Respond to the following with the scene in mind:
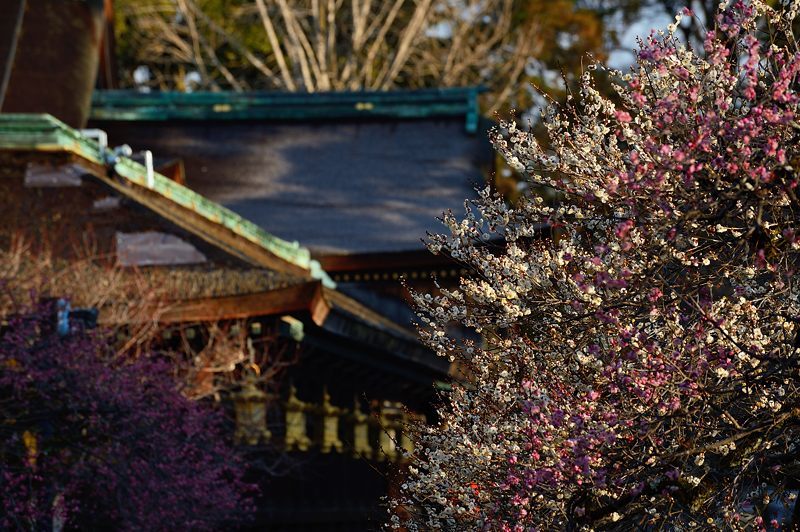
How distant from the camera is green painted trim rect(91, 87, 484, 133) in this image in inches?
989

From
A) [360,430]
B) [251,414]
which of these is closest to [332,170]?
[360,430]

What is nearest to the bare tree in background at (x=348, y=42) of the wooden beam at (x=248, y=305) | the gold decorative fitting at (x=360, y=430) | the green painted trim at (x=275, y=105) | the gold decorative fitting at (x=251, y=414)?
the green painted trim at (x=275, y=105)

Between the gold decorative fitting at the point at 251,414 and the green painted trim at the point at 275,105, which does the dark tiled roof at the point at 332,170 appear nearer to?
the green painted trim at the point at 275,105

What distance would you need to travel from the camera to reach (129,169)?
17719 mm

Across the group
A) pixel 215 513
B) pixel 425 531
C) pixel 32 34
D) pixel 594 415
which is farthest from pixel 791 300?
pixel 32 34

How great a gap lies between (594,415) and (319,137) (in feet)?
59.4

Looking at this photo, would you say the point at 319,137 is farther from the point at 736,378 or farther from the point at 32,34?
the point at 736,378

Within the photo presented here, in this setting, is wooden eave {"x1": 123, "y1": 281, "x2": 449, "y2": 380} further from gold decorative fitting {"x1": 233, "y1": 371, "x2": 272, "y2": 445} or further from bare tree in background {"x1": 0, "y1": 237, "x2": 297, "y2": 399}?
gold decorative fitting {"x1": 233, "y1": 371, "x2": 272, "y2": 445}

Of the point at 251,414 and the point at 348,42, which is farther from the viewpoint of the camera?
the point at 348,42

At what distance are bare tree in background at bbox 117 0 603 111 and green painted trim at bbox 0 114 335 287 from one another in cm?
1643

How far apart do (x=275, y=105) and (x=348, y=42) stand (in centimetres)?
1192

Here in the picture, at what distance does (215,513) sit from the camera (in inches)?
559

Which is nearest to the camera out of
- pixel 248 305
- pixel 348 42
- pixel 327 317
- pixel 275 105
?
pixel 248 305

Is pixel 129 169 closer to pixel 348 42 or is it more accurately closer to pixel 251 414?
pixel 251 414
